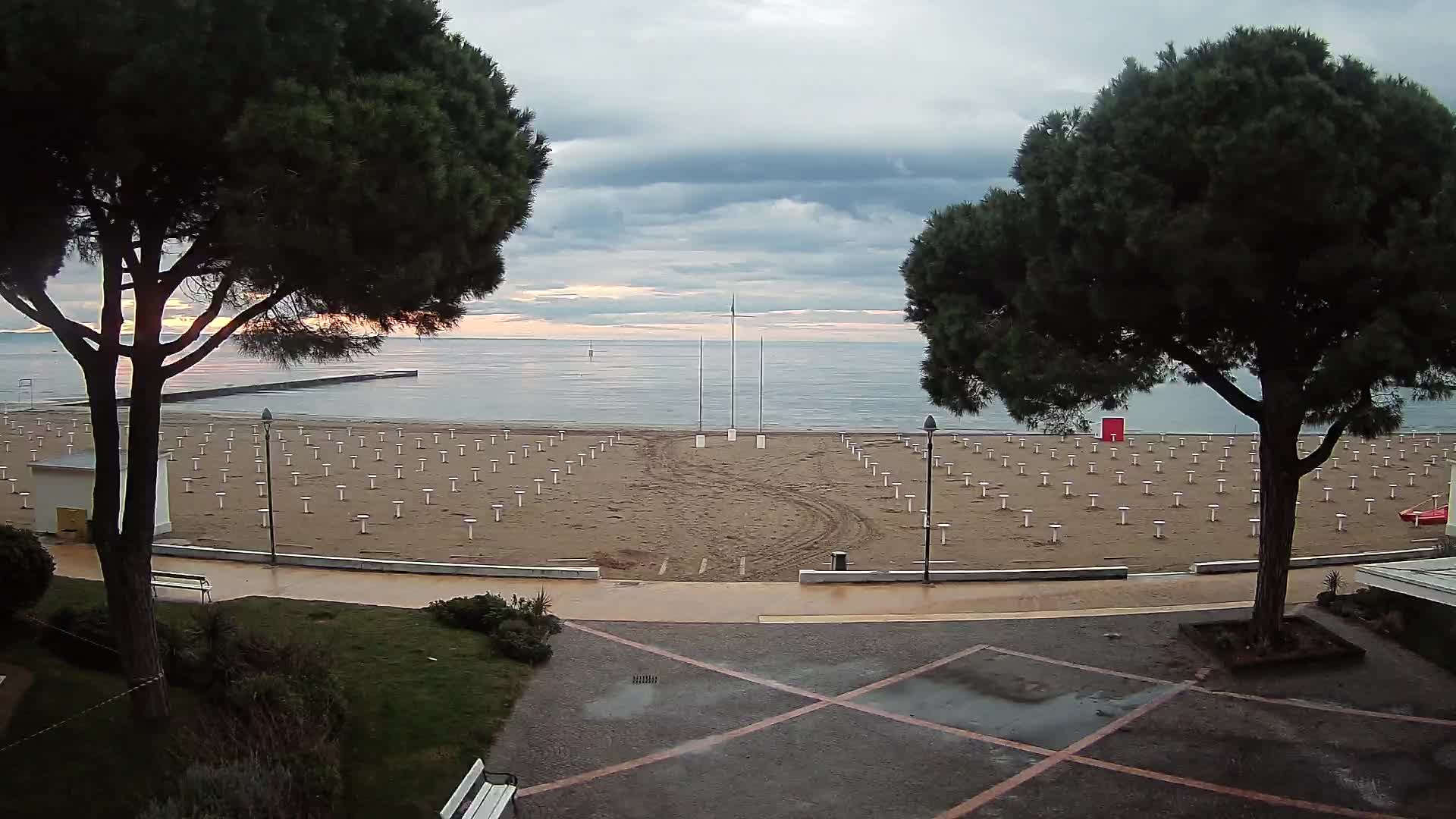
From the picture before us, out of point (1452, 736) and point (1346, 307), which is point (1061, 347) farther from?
point (1452, 736)

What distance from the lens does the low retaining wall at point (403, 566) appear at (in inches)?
611

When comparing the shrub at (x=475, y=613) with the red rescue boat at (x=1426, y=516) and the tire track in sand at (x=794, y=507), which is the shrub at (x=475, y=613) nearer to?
the tire track in sand at (x=794, y=507)

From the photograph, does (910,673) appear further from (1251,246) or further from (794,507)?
(794,507)

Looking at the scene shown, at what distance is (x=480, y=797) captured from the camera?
6941mm

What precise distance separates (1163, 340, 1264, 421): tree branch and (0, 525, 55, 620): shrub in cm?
1138

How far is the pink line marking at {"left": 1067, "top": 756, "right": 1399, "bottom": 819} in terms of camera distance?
742cm

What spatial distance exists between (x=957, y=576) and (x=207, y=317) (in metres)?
11.6

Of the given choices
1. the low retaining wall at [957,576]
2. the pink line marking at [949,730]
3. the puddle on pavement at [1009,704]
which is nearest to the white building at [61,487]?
the low retaining wall at [957,576]

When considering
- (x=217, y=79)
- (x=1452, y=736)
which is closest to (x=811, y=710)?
(x=1452, y=736)

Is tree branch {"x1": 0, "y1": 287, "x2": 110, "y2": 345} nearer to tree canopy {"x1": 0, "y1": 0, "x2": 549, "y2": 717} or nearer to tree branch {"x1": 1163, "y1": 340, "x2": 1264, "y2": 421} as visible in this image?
tree canopy {"x1": 0, "y1": 0, "x2": 549, "y2": 717}

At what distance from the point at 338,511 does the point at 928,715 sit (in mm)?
18265

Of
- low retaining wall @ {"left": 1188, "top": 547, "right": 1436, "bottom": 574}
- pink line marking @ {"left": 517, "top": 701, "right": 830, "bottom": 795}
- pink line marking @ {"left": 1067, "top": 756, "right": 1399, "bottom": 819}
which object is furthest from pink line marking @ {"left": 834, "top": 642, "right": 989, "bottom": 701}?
low retaining wall @ {"left": 1188, "top": 547, "right": 1436, "bottom": 574}

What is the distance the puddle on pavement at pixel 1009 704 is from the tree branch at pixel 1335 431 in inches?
120

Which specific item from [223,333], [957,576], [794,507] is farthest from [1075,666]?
[794,507]
